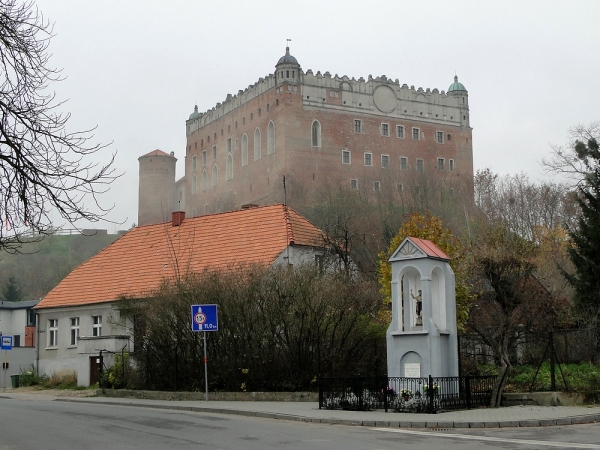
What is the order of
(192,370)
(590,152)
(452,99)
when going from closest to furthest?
(192,370)
(590,152)
(452,99)

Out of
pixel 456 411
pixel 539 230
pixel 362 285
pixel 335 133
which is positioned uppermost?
pixel 335 133

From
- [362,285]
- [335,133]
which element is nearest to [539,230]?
[362,285]

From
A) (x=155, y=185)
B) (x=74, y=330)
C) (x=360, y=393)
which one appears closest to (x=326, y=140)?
(x=155, y=185)

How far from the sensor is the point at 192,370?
89.2 feet

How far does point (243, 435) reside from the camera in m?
15.7

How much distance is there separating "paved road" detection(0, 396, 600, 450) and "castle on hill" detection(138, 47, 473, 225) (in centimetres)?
7567

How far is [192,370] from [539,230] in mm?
38368

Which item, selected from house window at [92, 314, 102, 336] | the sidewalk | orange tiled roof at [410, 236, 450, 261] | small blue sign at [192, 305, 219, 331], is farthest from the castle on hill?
the sidewalk

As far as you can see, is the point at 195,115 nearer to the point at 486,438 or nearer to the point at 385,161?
the point at 385,161

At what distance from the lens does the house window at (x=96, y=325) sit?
38406 mm

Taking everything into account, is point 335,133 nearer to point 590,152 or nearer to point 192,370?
point 590,152

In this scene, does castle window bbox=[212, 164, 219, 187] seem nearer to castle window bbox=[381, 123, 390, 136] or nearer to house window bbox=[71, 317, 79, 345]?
castle window bbox=[381, 123, 390, 136]

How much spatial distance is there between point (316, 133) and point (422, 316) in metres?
85.3

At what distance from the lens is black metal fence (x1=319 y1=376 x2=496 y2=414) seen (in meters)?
20.3
